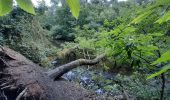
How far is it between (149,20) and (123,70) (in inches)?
222

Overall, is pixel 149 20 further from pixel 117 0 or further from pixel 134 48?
pixel 117 0

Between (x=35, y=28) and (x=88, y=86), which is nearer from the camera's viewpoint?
(x=88, y=86)

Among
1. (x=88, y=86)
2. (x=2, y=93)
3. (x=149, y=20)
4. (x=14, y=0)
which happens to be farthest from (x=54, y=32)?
(x=14, y=0)

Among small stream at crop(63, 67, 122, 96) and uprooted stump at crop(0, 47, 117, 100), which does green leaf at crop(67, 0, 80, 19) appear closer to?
uprooted stump at crop(0, 47, 117, 100)

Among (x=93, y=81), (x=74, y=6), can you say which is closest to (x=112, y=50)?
(x=74, y=6)

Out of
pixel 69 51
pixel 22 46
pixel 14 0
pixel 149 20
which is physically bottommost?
pixel 69 51

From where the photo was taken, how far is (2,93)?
3.62 m

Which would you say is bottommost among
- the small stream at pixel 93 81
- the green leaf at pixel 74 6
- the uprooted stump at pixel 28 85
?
the small stream at pixel 93 81

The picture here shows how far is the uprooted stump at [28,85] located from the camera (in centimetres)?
358

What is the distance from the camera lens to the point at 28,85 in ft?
11.9

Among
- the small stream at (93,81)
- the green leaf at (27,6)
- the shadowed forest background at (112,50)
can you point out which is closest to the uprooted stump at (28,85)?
the shadowed forest background at (112,50)

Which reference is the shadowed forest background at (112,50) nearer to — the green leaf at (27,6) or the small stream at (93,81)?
the small stream at (93,81)

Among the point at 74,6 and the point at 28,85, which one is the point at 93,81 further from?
the point at 74,6

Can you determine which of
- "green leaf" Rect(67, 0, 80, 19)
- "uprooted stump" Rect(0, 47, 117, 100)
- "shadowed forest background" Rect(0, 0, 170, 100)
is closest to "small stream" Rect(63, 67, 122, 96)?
"shadowed forest background" Rect(0, 0, 170, 100)
